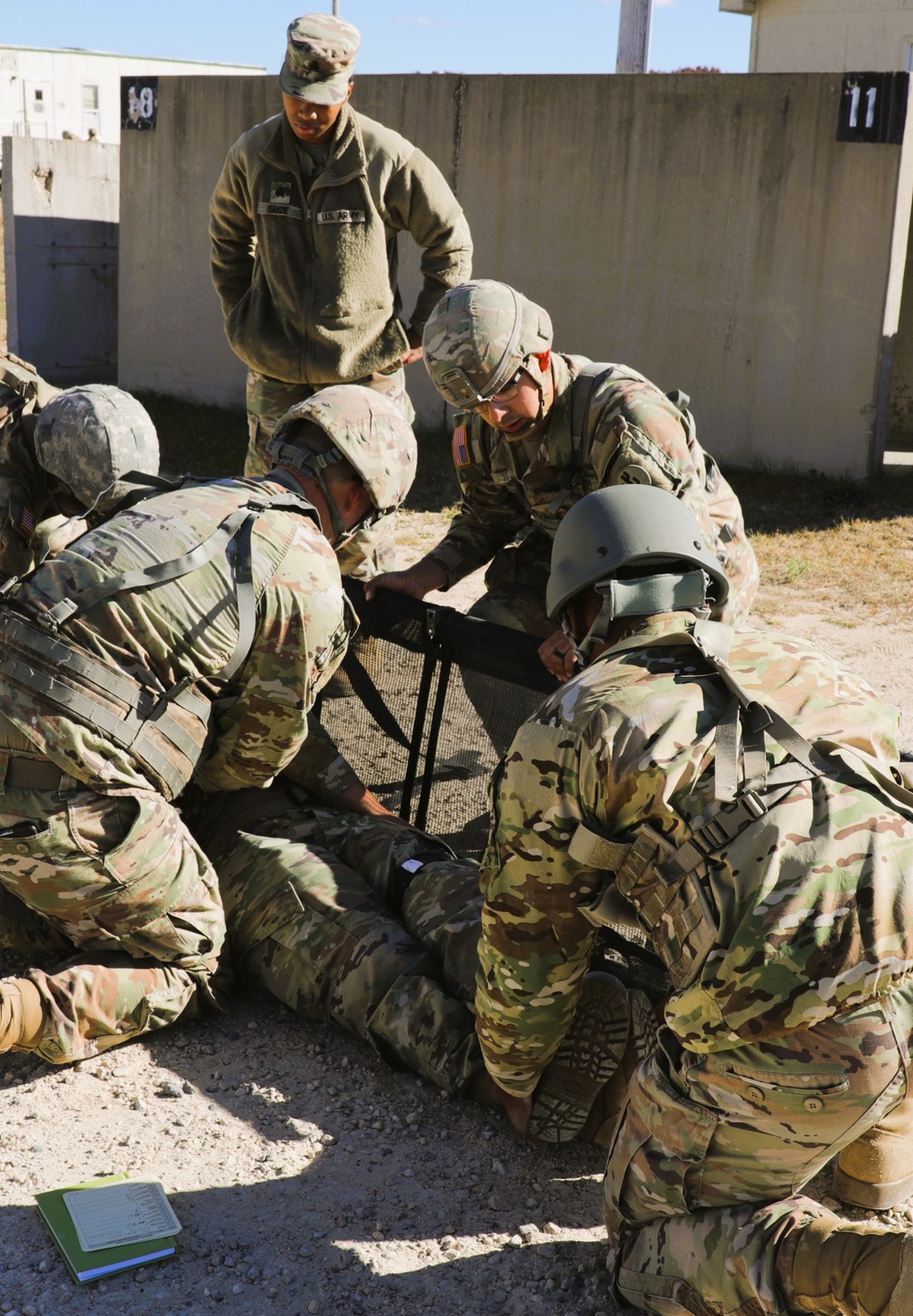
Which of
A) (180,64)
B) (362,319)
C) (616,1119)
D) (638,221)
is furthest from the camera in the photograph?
(180,64)

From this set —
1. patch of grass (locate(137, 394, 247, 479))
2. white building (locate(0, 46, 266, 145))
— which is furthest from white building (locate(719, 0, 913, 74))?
white building (locate(0, 46, 266, 145))

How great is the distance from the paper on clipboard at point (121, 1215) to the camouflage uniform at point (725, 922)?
0.86 meters

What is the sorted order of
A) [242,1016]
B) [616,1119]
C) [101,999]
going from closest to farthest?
1. [616,1119]
2. [101,999]
3. [242,1016]

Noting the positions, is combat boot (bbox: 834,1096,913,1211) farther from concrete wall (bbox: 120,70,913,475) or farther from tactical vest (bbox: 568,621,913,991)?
concrete wall (bbox: 120,70,913,475)

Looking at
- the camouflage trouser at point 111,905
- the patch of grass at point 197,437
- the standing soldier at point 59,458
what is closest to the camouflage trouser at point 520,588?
the standing soldier at point 59,458

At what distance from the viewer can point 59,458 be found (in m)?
3.57

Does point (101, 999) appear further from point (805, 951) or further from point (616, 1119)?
point (805, 951)

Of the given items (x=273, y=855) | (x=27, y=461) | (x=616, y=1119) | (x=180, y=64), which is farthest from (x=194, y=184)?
(x=180, y=64)

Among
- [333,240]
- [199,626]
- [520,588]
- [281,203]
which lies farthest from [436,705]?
[281,203]

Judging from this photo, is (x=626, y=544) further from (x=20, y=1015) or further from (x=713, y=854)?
(x=20, y=1015)

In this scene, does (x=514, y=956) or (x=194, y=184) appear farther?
(x=194, y=184)

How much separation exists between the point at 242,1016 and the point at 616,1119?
3.30 ft

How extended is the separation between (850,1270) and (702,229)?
8018mm

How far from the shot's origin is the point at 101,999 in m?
2.88
